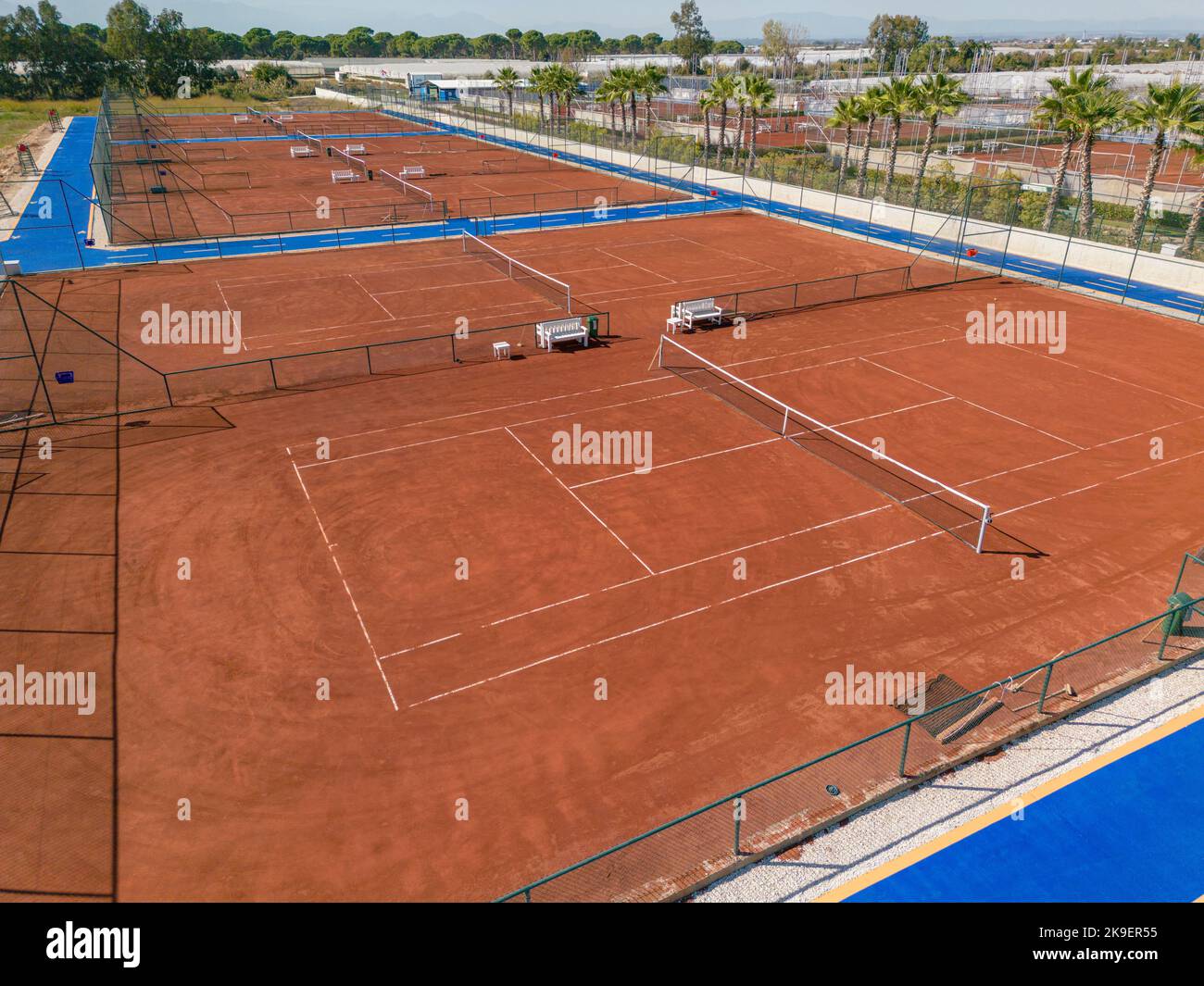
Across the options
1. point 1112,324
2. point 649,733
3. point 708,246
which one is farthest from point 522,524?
point 708,246

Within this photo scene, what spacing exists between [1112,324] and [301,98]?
15923cm

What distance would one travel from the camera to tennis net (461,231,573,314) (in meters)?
39.0

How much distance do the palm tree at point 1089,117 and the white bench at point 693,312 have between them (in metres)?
25.2

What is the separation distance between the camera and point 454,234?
5350 cm

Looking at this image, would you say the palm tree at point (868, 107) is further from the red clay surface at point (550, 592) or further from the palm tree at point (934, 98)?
the red clay surface at point (550, 592)

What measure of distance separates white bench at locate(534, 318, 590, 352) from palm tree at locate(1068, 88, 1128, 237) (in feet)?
104

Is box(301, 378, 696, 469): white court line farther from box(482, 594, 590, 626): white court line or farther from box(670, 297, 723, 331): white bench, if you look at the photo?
box(482, 594, 590, 626): white court line

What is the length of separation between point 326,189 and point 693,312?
45779 millimetres

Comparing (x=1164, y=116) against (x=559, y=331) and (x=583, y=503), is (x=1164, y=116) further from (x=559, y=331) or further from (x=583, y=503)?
(x=583, y=503)

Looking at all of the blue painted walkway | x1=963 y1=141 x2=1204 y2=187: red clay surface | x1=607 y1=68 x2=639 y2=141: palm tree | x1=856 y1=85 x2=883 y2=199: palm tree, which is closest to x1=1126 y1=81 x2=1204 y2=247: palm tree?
the blue painted walkway

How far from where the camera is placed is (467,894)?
11.5m

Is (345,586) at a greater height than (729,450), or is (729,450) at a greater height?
(729,450)

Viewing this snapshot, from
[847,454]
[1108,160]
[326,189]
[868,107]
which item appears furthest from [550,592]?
[1108,160]

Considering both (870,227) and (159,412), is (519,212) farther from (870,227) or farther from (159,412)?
(159,412)
